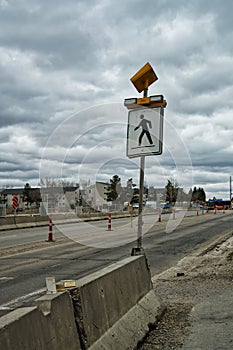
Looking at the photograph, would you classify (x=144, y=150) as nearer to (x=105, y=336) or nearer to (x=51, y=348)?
(x=105, y=336)

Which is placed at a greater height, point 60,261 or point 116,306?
point 116,306

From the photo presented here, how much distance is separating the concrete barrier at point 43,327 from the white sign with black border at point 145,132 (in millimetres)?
3616

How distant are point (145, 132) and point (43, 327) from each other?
→ 4.34 metres

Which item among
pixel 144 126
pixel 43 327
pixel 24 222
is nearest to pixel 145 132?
pixel 144 126

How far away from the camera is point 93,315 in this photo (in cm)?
448

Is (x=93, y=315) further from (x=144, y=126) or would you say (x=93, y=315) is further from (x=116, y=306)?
(x=144, y=126)

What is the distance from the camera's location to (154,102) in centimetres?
736

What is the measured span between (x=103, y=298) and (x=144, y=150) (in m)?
3.01

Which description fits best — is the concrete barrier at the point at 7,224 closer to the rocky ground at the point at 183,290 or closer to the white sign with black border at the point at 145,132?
the rocky ground at the point at 183,290

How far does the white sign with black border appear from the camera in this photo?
7.25 metres

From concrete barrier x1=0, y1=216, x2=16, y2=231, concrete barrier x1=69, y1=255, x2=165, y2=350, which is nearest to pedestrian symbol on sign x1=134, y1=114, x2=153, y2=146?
concrete barrier x1=69, y1=255, x2=165, y2=350

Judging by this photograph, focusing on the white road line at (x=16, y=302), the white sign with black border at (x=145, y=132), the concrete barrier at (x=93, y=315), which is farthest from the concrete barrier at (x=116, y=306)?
the white road line at (x=16, y=302)

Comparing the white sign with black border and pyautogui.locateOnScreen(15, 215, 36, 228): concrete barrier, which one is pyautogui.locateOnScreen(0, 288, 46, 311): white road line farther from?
pyautogui.locateOnScreen(15, 215, 36, 228): concrete barrier

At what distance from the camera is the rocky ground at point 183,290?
5481 millimetres
